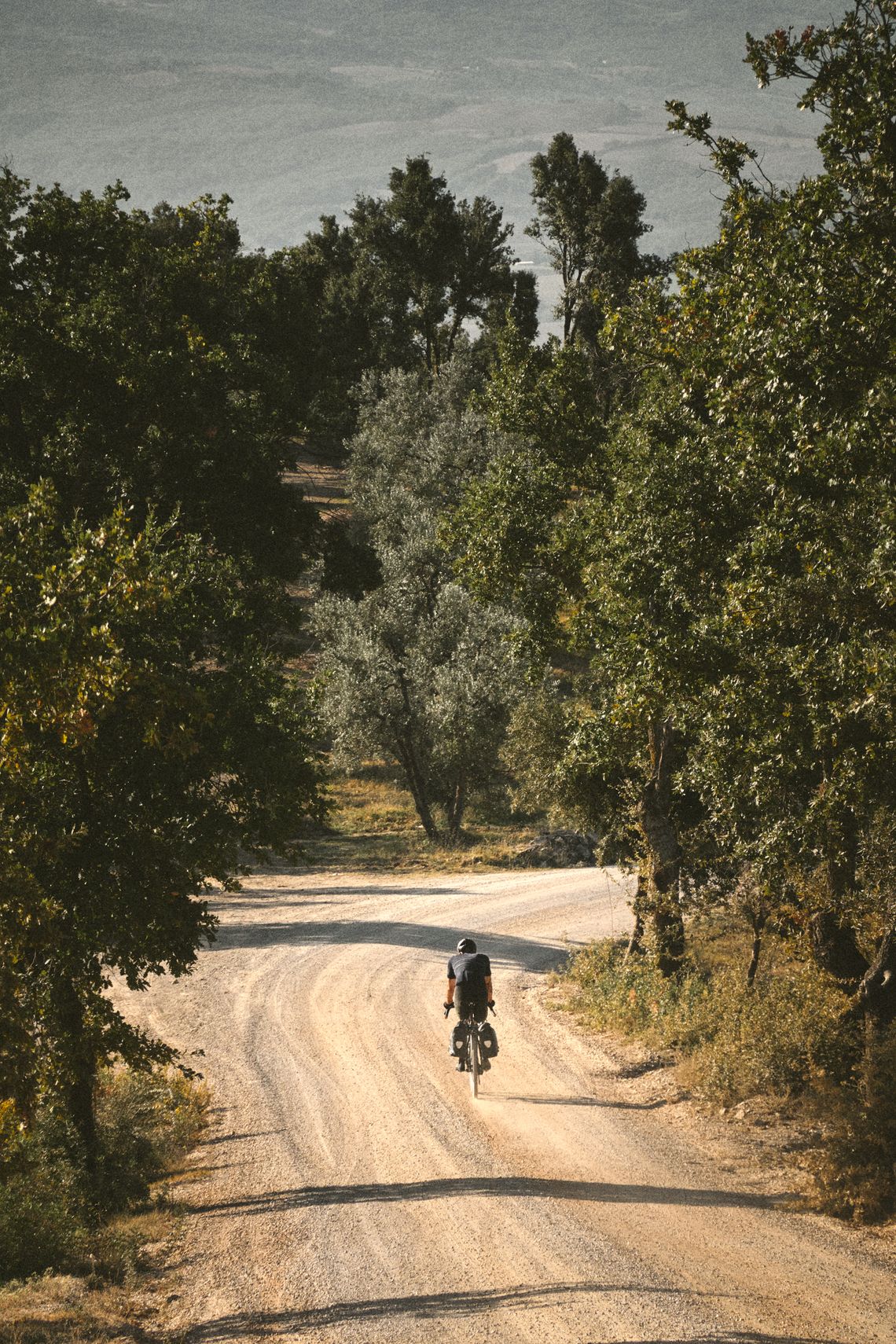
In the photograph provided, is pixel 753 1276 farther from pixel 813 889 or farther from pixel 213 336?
pixel 213 336

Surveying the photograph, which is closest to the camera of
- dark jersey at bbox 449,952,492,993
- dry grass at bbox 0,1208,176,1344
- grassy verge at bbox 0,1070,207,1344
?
dry grass at bbox 0,1208,176,1344

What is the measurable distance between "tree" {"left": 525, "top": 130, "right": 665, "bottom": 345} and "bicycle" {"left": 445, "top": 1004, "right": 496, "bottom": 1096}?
44.5 m

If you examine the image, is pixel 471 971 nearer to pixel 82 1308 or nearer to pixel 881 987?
pixel 881 987

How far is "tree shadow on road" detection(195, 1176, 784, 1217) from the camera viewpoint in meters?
9.84

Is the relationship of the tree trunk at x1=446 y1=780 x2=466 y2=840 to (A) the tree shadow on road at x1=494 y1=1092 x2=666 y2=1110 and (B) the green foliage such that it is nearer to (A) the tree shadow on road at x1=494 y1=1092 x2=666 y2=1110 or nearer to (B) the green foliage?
(B) the green foliage

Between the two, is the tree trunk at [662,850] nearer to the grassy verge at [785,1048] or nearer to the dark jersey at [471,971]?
the grassy verge at [785,1048]

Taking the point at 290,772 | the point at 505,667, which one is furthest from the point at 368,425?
the point at 290,772

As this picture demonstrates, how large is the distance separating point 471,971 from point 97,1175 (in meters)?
5.16

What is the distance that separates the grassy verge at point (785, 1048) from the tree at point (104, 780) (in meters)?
6.54

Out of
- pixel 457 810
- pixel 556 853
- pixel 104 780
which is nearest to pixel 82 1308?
pixel 104 780

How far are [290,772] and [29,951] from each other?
4204 mm

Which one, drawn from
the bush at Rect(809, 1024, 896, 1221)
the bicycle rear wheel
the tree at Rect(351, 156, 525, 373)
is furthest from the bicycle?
the tree at Rect(351, 156, 525, 373)

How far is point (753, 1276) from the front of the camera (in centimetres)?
816

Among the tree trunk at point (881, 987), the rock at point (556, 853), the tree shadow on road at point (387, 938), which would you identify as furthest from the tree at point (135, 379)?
the rock at point (556, 853)
